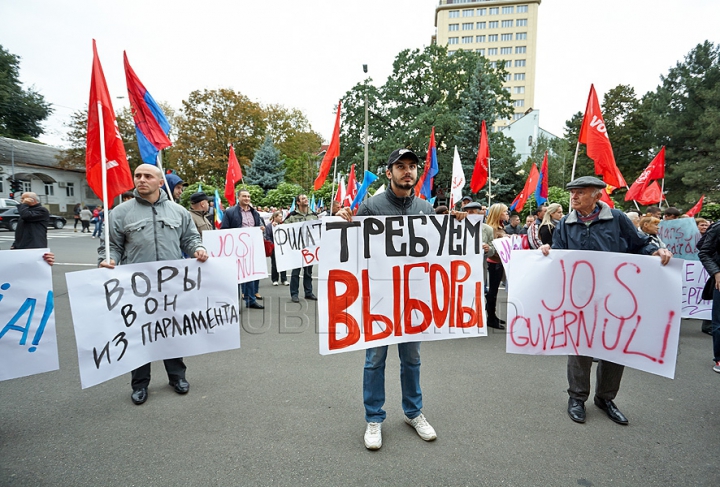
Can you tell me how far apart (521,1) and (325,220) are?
98913mm

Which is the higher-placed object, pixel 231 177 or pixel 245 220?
pixel 231 177

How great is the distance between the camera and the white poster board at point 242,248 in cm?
Result: 614

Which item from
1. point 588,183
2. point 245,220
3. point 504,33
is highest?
point 504,33

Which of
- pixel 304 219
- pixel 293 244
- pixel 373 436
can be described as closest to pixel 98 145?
pixel 373 436

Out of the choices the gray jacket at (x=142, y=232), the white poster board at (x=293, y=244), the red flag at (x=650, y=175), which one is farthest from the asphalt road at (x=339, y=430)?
the red flag at (x=650, y=175)

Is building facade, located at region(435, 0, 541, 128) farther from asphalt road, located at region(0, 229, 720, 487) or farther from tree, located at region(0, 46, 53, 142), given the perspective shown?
asphalt road, located at region(0, 229, 720, 487)

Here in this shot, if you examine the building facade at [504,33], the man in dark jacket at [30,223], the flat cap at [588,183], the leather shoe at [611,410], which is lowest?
the leather shoe at [611,410]

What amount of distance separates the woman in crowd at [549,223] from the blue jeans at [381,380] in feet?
11.7

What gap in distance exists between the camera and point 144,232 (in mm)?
3434

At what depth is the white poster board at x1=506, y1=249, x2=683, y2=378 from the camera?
3.03 metres

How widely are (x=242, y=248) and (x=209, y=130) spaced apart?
35.5 metres

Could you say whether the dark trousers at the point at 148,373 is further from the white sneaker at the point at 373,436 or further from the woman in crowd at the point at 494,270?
the woman in crowd at the point at 494,270

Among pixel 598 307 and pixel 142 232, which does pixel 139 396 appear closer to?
pixel 142 232

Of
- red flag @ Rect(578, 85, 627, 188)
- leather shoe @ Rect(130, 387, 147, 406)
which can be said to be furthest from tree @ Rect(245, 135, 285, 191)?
leather shoe @ Rect(130, 387, 147, 406)
